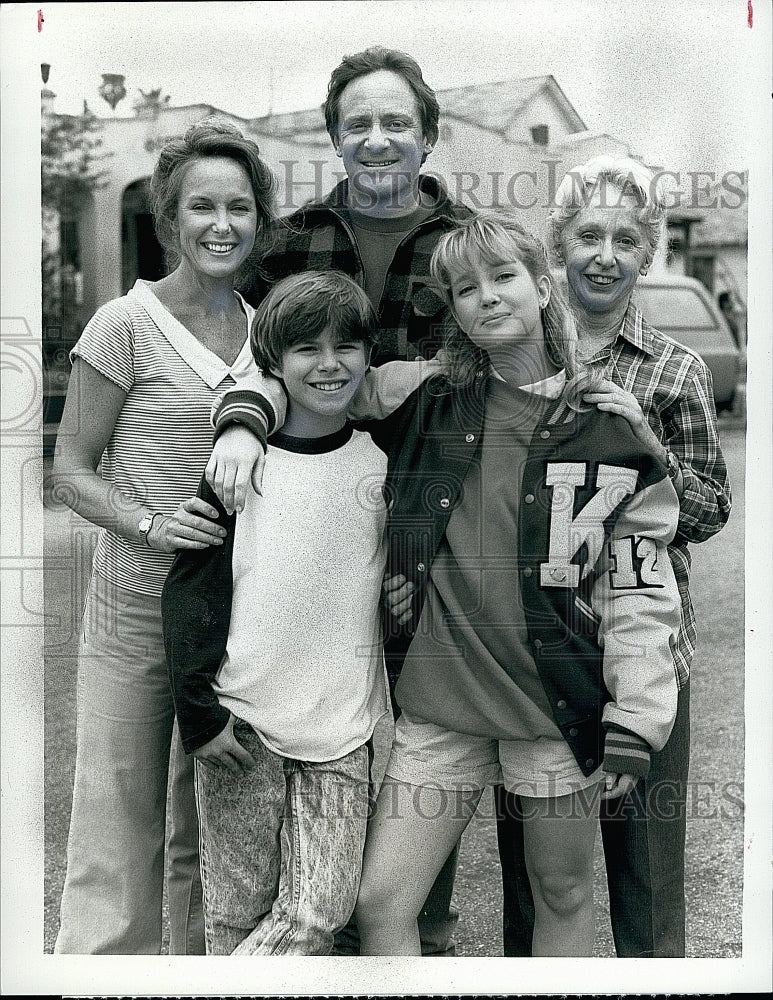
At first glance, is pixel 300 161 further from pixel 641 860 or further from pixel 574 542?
pixel 641 860

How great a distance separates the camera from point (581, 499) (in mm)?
2908

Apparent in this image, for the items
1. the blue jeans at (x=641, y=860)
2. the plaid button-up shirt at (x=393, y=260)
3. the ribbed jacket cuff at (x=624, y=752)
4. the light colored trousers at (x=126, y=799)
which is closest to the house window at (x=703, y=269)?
the plaid button-up shirt at (x=393, y=260)

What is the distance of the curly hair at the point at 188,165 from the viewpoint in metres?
2.90

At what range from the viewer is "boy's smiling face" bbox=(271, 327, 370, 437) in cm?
285

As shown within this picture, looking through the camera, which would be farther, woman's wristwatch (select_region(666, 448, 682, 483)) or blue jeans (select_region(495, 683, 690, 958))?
blue jeans (select_region(495, 683, 690, 958))

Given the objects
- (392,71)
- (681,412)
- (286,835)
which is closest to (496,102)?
(392,71)

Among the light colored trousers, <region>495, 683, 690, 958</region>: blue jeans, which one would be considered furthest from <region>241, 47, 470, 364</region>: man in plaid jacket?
<region>495, 683, 690, 958</region>: blue jeans

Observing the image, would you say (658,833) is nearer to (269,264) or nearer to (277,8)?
(269,264)

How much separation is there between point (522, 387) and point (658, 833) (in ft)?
3.77

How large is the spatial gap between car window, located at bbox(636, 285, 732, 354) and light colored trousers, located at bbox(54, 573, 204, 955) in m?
1.35

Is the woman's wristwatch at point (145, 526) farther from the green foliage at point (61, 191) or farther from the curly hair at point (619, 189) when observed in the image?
the curly hair at point (619, 189)

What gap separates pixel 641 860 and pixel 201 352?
1.63 m

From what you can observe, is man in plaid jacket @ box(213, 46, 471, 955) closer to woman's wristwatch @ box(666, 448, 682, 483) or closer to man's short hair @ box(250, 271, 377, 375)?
man's short hair @ box(250, 271, 377, 375)

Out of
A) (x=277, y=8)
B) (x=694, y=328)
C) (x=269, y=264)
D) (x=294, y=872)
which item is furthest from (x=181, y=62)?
(x=294, y=872)
